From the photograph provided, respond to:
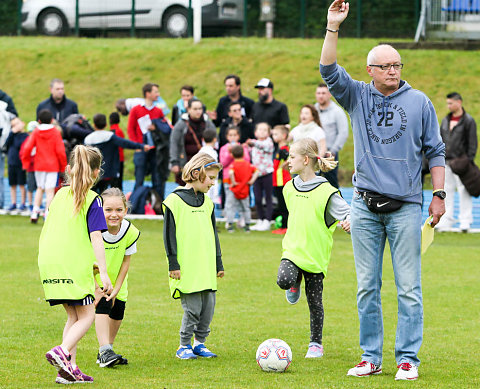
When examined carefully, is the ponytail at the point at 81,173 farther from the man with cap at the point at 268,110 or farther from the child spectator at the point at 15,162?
the child spectator at the point at 15,162

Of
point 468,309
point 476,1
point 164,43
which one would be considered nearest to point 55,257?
point 468,309

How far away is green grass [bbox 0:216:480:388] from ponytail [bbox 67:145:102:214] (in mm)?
1245

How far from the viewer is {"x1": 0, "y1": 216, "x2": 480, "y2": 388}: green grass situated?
20.9ft

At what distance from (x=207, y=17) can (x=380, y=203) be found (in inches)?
1011

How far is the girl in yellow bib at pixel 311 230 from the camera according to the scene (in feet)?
23.4

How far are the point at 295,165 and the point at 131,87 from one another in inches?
921

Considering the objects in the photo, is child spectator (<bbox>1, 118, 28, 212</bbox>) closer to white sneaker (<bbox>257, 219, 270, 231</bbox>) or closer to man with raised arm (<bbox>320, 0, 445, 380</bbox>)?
white sneaker (<bbox>257, 219, 270, 231</bbox>)

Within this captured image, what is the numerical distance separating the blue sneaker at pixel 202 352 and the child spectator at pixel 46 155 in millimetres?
9265

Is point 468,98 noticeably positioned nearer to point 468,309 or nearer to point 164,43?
point 164,43

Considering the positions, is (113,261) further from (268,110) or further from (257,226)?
(268,110)

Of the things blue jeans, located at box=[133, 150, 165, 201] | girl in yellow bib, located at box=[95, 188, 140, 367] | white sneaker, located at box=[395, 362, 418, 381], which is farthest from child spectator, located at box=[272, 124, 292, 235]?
white sneaker, located at box=[395, 362, 418, 381]

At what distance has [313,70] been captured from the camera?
97.2 feet

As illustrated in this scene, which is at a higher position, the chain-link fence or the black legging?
the chain-link fence

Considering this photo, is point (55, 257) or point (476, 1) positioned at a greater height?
point (476, 1)
